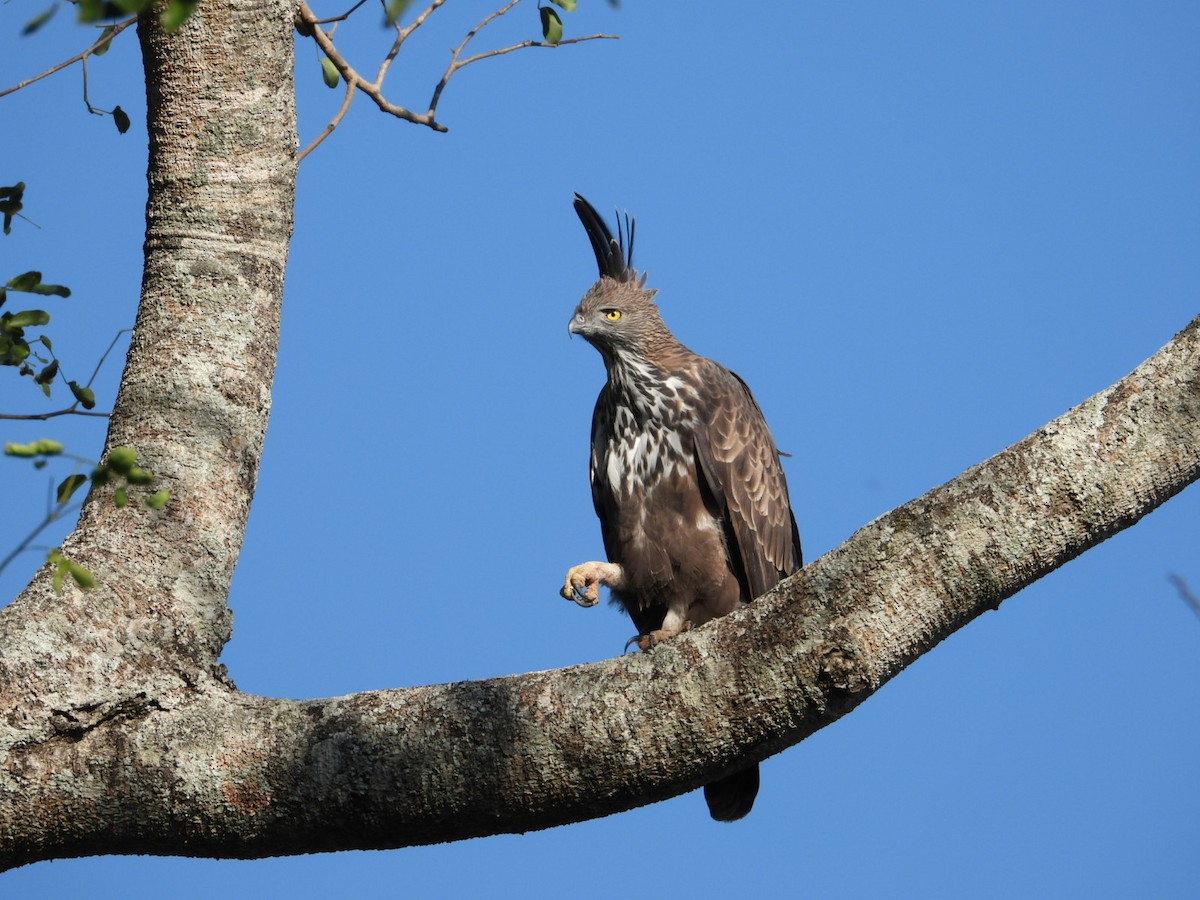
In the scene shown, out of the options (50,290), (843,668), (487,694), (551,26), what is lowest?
(843,668)

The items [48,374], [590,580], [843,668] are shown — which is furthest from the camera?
[590,580]

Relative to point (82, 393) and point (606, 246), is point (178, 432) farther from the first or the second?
point (606, 246)

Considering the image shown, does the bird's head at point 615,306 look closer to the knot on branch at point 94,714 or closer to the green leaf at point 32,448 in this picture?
the knot on branch at point 94,714

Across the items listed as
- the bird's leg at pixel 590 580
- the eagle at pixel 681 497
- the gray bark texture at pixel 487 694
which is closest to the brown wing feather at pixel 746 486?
the eagle at pixel 681 497

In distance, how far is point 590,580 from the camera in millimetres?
5281

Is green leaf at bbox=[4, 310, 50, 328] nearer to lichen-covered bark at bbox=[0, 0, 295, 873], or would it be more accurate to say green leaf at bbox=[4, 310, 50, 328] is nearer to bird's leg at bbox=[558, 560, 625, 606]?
lichen-covered bark at bbox=[0, 0, 295, 873]

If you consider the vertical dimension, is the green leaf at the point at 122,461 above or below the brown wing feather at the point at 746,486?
below

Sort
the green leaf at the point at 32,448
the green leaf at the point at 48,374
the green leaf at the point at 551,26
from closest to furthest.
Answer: the green leaf at the point at 32,448
the green leaf at the point at 48,374
the green leaf at the point at 551,26

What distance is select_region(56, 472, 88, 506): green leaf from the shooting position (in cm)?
215

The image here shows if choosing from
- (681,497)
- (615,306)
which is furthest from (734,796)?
(615,306)

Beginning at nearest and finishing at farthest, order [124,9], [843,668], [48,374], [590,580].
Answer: [124,9] → [843,668] → [48,374] → [590,580]

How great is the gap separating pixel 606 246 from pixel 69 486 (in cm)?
477

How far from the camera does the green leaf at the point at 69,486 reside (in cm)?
215

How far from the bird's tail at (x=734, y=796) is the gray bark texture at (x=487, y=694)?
2.46 m
